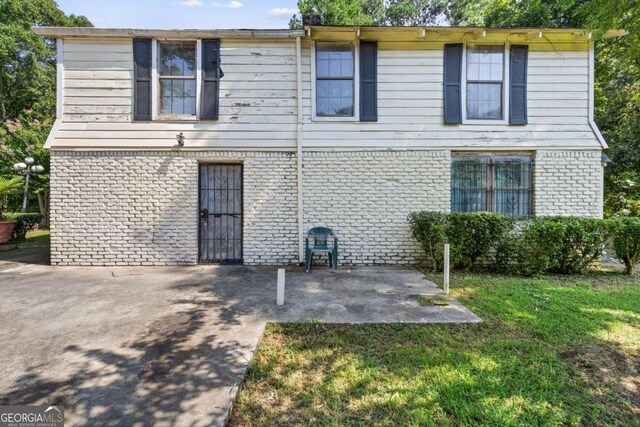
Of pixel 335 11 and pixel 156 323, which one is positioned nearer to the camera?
pixel 156 323

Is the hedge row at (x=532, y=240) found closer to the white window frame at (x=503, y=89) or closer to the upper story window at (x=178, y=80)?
the white window frame at (x=503, y=89)

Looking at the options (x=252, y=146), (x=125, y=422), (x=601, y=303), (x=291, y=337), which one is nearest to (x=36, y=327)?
(x=125, y=422)

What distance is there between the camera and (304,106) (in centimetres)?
637

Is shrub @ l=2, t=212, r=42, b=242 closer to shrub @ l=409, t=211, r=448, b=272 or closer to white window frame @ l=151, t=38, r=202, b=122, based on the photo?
white window frame @ l=151, t=38, r=202, b=122

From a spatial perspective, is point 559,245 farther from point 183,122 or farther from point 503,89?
point 183,122

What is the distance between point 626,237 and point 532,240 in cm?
167

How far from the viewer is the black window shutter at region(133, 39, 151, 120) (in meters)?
6.21

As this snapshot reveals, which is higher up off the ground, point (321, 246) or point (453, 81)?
point (453, 81)

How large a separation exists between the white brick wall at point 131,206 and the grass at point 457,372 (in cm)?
382

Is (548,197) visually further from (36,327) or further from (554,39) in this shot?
(36,327)

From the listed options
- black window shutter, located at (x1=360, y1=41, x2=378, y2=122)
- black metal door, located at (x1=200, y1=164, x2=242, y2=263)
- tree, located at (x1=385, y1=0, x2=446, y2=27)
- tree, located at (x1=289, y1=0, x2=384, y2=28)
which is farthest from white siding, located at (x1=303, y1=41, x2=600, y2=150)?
tree, located at (x1=385, y1=0, x2=446, y2=27)

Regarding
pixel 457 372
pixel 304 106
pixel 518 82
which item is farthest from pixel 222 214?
pixel 518 82

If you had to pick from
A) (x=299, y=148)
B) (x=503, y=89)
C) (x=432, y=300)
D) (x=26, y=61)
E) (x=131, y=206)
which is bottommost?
(x=432, y=300)

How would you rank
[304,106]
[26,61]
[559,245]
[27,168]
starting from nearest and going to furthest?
1. [559,245]
2. [304,106]
3. [27,168]
4. [26,61]
